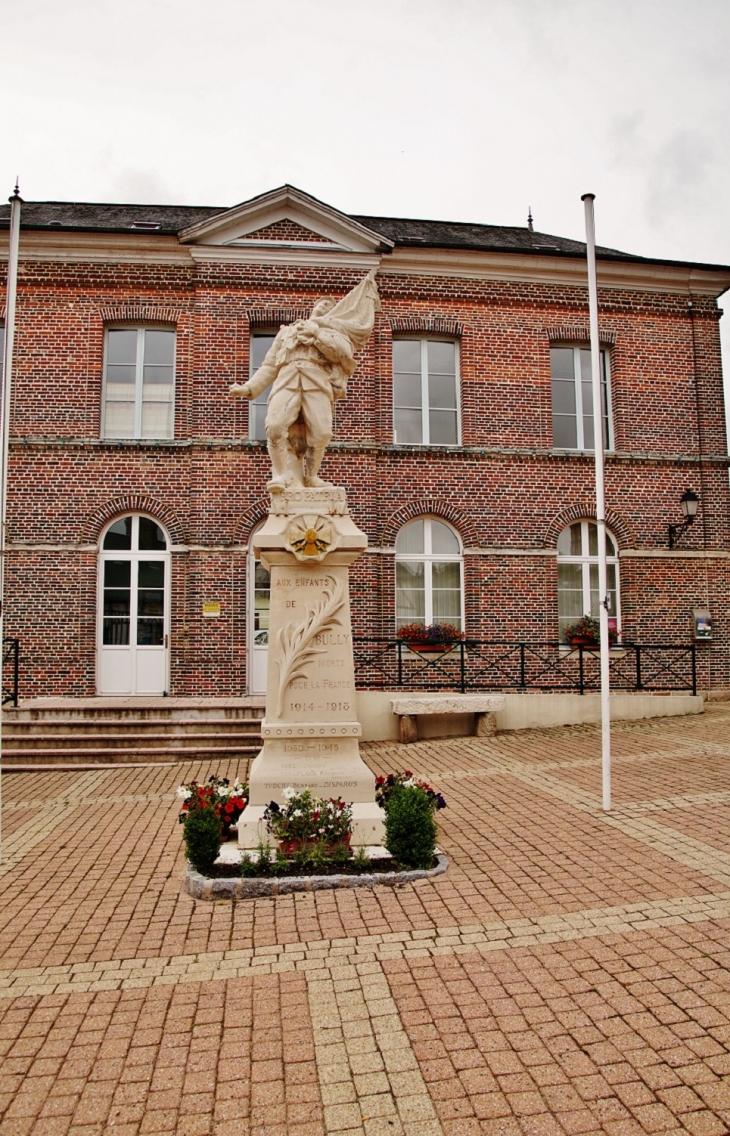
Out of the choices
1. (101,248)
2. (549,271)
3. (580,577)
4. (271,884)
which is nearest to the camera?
(271,884)

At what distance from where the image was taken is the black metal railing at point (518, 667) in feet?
39.7

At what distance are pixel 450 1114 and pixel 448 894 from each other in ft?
6.37

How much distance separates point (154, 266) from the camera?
12891 mm

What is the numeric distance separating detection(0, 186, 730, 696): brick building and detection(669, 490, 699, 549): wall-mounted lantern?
0.17 meters

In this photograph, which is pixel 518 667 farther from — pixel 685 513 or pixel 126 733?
pixel 126 733

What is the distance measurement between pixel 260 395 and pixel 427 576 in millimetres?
4287

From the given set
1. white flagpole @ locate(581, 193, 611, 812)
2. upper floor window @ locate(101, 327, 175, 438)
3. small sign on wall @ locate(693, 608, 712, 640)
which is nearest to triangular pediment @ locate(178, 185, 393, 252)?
upper floor window @ locate(101, 327, 175, 438)

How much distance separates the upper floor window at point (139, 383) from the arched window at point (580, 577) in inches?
288

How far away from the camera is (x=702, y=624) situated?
525 inches

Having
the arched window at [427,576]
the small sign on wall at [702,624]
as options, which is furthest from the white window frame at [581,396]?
the small sign on wall at [702,624]

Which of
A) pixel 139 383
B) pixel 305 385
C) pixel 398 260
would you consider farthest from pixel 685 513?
pixel 139 383

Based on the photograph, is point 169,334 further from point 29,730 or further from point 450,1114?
point 450,1114

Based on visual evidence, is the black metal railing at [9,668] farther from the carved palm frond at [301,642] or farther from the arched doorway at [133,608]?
the carved palm frond at [301,642]

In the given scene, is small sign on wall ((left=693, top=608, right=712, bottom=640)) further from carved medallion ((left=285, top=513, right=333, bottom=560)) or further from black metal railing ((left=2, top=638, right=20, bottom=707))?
black metal railing ((left=2, top=638, right=20, bottom=707))
